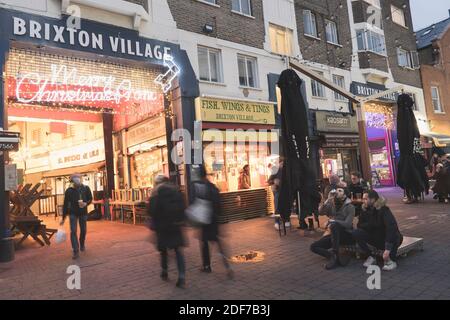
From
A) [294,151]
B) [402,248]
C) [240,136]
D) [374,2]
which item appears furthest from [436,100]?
[402,248]

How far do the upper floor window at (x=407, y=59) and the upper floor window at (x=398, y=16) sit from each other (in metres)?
1.86

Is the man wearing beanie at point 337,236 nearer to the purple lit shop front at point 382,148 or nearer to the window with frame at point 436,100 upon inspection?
the purple lit shop front at point 382,148

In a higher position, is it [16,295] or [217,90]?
[217,90]

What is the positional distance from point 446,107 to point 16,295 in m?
27.6

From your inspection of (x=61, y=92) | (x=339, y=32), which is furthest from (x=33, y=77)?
(x=339, y=32)

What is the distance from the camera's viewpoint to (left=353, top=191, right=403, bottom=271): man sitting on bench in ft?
19.0

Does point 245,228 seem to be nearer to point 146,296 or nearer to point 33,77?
point 146,296

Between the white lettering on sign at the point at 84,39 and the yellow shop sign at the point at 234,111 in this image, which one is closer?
the white lettering on sign at the point at 84,39

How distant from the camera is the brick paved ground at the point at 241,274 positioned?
504 centimetres

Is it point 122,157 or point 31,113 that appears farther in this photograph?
point 122,157

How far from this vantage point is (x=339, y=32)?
750 inches

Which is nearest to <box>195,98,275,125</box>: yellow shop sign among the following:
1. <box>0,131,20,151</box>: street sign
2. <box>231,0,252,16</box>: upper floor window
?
<box>231,0,252,16</box>: upper floor window

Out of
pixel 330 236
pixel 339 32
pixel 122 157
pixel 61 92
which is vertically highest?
pixel 339 32

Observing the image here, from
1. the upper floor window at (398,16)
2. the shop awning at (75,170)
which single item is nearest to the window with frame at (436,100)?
the upper floor window at (398,16)
